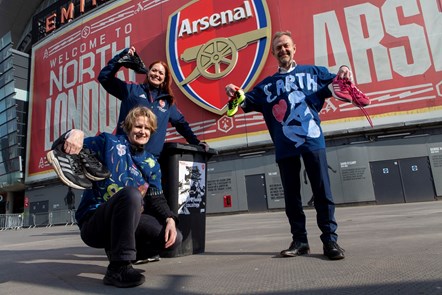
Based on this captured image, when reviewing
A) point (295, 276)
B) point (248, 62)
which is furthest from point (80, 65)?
point (295, 276)

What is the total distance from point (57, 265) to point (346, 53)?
611 inches

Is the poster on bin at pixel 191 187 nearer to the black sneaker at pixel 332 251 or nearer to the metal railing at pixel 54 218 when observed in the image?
the black sneaker at pixel 332 251

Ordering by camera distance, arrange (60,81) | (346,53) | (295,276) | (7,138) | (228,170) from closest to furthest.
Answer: (295,276) < (346,53) < (228,170) < (60,81) < (7,138)

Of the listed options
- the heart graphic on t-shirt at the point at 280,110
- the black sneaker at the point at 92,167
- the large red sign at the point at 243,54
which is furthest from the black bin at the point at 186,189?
the large red sign at the point at 243,54

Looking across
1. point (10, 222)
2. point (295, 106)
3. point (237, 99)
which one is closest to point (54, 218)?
point (10, 222)

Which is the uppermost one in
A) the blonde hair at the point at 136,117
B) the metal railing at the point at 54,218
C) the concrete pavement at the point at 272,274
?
the blonde hair at the point at 136,117

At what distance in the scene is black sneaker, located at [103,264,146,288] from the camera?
1.85m

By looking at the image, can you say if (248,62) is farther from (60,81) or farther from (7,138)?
(7,138)

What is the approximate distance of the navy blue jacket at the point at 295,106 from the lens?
2.74 metres

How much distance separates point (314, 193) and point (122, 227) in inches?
62.8

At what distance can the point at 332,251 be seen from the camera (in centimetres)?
234

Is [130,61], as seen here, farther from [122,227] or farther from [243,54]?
[243,54]

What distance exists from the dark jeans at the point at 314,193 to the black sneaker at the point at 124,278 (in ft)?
4.64

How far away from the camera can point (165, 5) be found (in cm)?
2005
